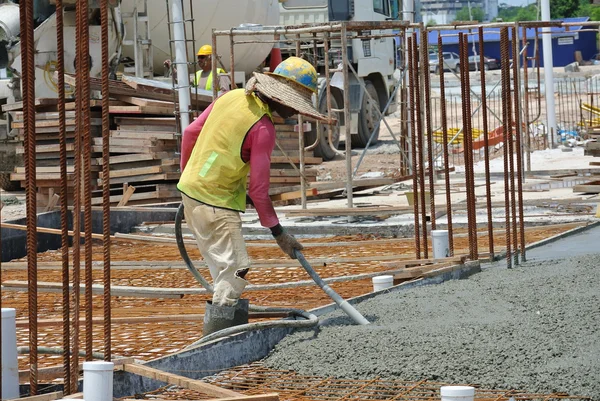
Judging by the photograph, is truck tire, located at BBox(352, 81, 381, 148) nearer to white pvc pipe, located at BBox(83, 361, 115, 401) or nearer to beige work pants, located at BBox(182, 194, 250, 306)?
beige work pants, located at BBox(182, 194, 250, 306)

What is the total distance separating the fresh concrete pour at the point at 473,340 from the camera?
191 inches

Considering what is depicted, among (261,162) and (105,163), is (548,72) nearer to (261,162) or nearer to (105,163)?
(261,162)

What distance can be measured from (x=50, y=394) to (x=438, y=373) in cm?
178

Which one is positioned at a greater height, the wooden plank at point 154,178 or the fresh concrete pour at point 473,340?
the wooden plank at point 154,178

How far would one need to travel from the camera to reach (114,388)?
4711 millimetres

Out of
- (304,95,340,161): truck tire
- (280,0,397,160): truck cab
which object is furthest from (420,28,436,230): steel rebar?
(304,95,340,161): truck tire

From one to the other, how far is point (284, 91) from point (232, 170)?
0.50 meters

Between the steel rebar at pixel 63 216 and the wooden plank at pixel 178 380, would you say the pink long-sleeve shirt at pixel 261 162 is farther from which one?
the steel rebar at pixel 63 216

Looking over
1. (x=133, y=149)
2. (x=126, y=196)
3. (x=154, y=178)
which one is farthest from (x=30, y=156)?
(x=133, y=149)

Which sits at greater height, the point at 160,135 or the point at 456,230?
the point at 160,135

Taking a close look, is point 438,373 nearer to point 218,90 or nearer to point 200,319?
point 200,319

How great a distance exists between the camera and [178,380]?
4.57 metres

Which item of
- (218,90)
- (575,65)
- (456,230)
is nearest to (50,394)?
(456,230)

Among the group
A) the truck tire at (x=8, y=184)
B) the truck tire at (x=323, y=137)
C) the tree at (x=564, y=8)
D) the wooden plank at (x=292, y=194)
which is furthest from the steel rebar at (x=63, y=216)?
the tree at (x=564, y=8)
